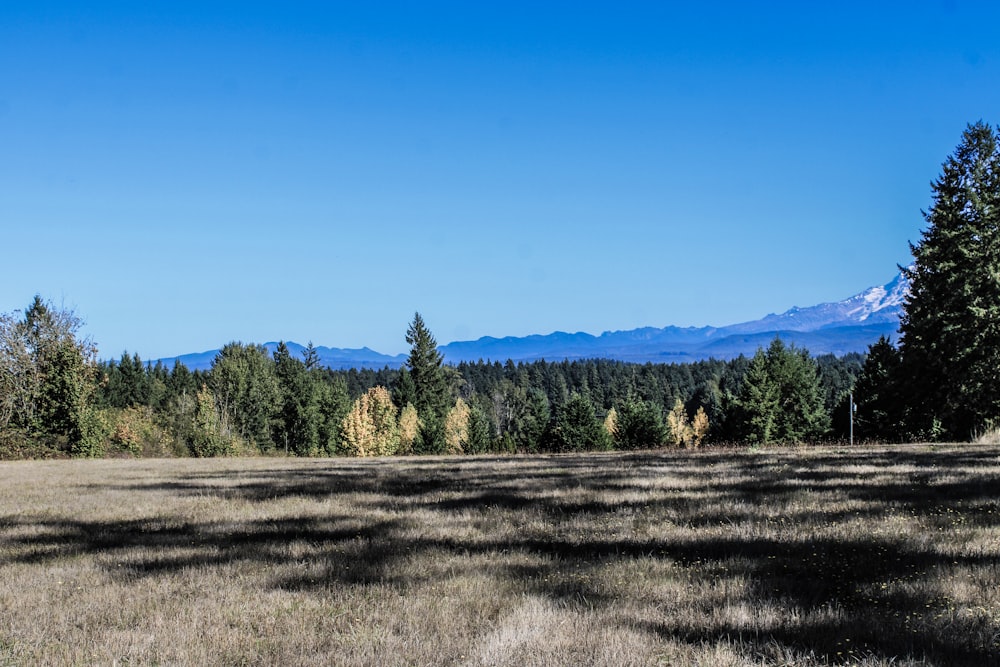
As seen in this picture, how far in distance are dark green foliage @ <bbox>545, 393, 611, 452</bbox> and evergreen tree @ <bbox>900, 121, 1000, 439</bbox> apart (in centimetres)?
3423

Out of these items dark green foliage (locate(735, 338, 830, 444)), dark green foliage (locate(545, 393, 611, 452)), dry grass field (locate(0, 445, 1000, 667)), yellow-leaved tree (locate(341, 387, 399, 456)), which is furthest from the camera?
yellow-leaved tree (locate(341, 387, 399, 456))

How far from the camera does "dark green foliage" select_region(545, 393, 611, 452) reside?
248 ft

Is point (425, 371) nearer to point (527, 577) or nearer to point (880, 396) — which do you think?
point (880, 396)

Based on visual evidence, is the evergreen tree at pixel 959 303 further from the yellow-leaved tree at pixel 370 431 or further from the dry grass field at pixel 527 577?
the yellow-leaved tree at pixel 370 431

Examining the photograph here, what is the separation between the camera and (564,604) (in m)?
5.91

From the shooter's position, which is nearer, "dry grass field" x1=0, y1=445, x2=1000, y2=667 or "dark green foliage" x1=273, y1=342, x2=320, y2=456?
"dry grass field" x1=0, y1=445, x2=1000, y2=667

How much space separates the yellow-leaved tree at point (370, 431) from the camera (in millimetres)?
94312

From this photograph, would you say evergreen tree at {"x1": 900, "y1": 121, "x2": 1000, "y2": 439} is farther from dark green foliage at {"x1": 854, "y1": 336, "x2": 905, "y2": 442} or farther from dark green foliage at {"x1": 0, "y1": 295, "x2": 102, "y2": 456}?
dark green foliage at {"x1": 0, "y1": 295, "x2": 102, "y2": 456}

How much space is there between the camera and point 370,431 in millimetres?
95750

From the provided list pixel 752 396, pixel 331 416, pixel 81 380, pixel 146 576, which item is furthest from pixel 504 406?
pixel 146 576

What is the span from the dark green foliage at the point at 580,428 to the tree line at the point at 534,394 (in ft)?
0.52

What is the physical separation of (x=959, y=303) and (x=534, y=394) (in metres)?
62.6

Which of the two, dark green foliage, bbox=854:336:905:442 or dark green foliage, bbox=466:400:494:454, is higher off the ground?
dark green foliage, bbox=854:336:905:442

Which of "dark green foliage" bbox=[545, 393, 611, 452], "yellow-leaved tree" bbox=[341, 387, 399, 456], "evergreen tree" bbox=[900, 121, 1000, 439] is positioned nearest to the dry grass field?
"evergreen tree" bbox=[900, 121, 1000, 439]
